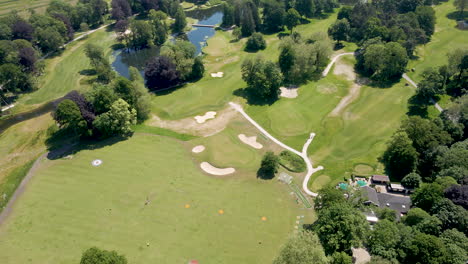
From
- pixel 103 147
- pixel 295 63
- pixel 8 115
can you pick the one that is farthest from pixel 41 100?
pixel 295 63

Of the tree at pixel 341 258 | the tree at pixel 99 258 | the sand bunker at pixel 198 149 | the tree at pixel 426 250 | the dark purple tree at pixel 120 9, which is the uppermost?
the dark purple tree at pixel 120 9

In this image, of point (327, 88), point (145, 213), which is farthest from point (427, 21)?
point (145, 213)

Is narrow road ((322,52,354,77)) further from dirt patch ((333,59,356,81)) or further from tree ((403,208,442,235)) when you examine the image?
tree ((403,208,442,235))

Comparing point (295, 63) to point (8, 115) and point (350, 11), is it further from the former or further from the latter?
point (8, 115)

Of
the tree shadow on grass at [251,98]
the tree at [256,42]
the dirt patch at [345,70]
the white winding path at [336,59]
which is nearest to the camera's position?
the white winding path at [336,59]

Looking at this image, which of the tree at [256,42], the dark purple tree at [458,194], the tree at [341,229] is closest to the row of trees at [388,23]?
the tree at [256,42]

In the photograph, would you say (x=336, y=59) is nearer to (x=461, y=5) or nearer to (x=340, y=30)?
(x=340, y=30)

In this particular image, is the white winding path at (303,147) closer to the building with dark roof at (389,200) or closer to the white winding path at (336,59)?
the building with dark roof at (389,200)
